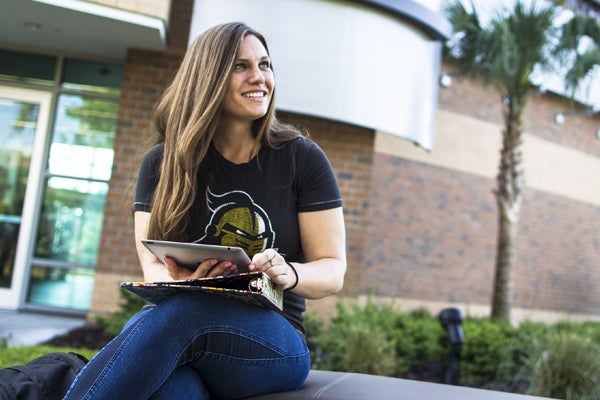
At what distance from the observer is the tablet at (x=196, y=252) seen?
76.3 inches

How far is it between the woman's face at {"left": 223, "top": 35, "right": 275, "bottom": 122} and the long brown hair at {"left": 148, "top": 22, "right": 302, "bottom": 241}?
0.04m

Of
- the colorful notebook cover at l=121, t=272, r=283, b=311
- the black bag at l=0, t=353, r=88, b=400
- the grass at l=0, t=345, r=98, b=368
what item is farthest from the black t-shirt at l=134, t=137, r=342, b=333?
the grass at l=0, t=345, r=98, b=368

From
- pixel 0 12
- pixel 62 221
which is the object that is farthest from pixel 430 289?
pixel 0 12

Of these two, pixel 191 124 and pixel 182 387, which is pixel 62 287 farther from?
pixel 182 387

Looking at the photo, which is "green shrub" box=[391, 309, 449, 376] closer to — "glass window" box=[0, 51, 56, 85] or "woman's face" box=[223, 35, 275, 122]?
"woman's face" box=[223, 35, 275, 122]

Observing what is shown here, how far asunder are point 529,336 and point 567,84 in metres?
4.41

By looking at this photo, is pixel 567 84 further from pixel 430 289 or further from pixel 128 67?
pixel 128 67

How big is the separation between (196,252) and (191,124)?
2.19 ft

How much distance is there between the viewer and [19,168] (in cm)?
848

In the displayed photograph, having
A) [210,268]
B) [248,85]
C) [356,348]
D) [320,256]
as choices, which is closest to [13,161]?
[356,348]

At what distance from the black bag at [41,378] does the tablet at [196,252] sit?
0.54 metres

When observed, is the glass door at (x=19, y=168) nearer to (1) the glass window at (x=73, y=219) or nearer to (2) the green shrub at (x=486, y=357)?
(1) the glass window at (x=73, y=219)

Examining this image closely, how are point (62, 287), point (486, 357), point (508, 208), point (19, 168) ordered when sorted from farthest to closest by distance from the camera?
point (508, 208)
point (19, 168)
point (62, 287)
point (486, 357)

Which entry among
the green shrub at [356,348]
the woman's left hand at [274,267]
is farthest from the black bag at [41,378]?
the green shrub at [356,348]
